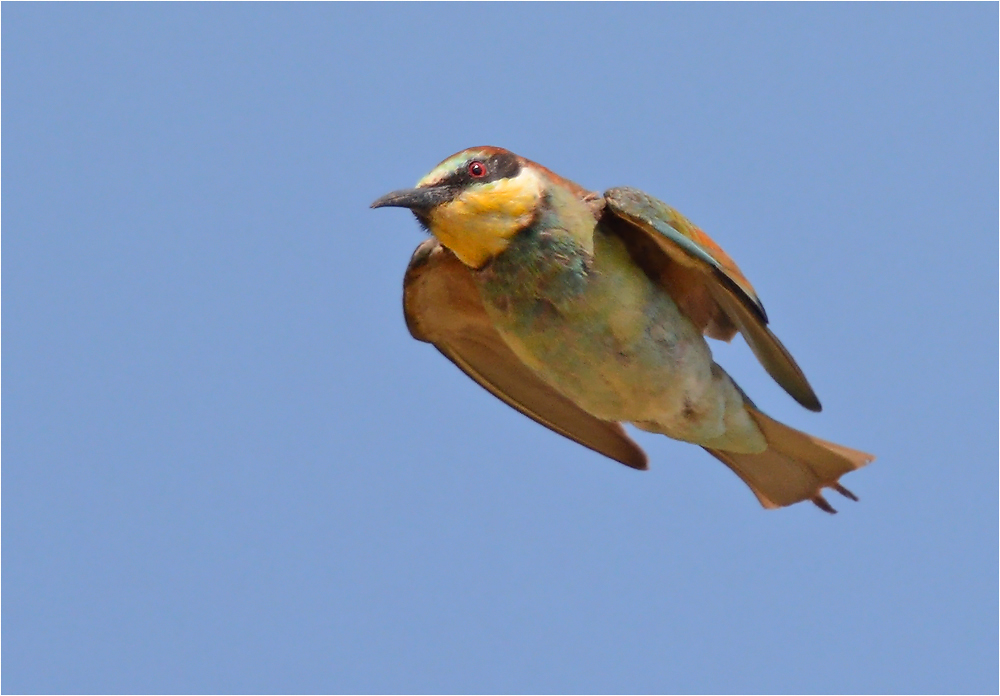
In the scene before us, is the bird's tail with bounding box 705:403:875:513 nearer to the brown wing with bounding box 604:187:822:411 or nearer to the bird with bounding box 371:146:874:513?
the bird with bounding box 371:146:874:513

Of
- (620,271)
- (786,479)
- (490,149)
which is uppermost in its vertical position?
(490,149)

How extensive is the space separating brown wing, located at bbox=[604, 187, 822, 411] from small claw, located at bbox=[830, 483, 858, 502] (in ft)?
2.46

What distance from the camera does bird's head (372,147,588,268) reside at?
726 cm

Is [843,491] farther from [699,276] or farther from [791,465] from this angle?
[699,276]

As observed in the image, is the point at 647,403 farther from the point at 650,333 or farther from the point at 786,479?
the point at 786,479

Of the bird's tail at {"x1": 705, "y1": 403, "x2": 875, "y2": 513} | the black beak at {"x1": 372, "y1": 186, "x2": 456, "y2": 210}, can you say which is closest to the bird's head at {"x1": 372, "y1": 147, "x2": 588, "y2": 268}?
the black beak at {"x1": 372, "y1": 186, "x2": 456, "y2": 210}

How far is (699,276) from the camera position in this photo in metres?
7.74

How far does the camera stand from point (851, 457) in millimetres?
8359

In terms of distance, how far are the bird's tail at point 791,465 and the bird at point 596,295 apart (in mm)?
21

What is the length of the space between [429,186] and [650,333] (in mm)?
1200

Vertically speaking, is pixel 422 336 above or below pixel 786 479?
above

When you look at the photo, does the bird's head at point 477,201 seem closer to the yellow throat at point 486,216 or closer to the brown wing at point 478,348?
the yellow throat at point 486,216

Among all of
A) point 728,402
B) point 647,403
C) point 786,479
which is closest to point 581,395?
point 647,403

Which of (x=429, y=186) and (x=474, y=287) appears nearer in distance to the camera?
(x=429, y=186)
